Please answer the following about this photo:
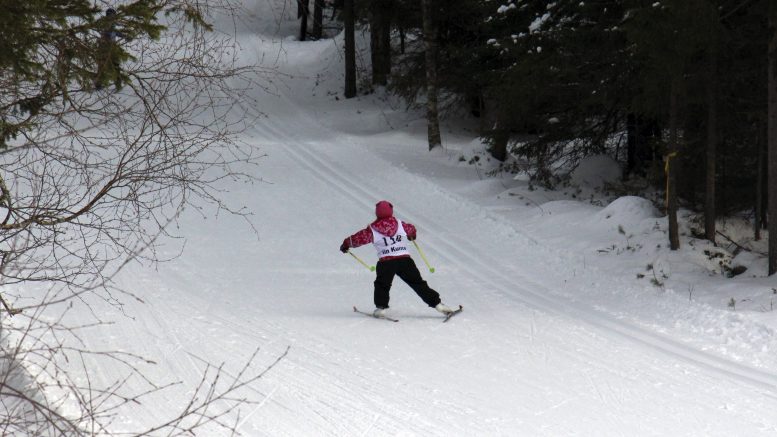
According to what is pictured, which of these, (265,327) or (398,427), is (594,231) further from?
(398,427)

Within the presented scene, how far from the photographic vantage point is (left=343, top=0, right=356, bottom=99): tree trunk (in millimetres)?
26375

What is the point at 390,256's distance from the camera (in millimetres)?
10812

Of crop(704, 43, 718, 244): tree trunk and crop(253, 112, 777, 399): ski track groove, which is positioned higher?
crop(704, 43, 718, 244): tree trunk

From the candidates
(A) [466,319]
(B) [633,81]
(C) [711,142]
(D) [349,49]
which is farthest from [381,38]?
(A) [466,319]

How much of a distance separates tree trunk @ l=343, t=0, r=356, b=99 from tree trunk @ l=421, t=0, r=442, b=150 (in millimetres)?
4873

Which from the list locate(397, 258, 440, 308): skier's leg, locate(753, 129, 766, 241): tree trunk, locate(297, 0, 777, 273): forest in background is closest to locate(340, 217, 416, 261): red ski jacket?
locate(397, 258, 440, 308): skier's leg

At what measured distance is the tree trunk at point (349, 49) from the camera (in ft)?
86.5

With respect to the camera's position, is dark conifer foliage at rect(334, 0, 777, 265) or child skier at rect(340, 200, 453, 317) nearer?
child skier at rect(340, 200, 453, 317)

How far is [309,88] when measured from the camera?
30938 millimetres

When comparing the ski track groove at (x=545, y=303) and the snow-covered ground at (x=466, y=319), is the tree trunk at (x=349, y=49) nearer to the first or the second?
the ski track groove at (x=545, y=303)

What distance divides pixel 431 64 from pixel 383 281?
1178 cm

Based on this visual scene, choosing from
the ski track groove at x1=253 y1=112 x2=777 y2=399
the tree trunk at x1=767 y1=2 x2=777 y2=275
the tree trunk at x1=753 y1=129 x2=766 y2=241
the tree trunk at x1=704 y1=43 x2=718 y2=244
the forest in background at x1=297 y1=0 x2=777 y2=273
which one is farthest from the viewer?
the tree trunk at x1=753 y1=129 x2=766 y2=241

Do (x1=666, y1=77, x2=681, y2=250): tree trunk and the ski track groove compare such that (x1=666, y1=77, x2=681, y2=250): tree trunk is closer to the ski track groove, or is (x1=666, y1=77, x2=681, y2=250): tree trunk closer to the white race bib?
the ski track groove

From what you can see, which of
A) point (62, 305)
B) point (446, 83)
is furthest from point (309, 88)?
point (62, 305)
